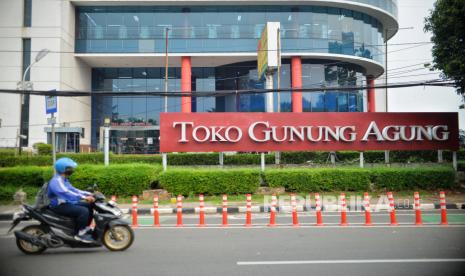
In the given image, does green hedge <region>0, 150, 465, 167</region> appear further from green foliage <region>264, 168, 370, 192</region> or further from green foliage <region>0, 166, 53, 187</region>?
green foliage <region>0, 166, 53, 187</region>

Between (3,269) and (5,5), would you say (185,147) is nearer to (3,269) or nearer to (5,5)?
(3,269)

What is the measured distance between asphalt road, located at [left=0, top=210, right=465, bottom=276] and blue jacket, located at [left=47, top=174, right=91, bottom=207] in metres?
0.97

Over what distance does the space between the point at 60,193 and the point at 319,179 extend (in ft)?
37.5

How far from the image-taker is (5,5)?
32812mm

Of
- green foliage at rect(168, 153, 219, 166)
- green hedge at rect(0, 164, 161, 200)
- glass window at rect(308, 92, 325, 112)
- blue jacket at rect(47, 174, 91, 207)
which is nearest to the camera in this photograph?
blue jacket at rect(47, 174, 91, 207)

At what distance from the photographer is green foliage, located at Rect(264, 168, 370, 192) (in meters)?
16.4

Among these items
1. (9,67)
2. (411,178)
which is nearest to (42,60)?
(9,67)

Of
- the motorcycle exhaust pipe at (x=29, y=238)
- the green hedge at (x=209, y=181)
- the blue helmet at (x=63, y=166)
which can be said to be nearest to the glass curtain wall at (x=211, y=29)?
the green hedge at (x=209, y=181)

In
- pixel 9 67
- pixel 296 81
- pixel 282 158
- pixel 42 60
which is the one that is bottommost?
pixel 282 158

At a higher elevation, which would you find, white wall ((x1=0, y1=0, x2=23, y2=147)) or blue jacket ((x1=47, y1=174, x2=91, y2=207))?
white wall ((x1=0, y1=0, x2=23, y2=147))

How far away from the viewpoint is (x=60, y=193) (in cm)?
705

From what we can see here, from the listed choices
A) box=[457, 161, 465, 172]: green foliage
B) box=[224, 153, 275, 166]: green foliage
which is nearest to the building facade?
box=[224, 153, 275, 166]: green foliage

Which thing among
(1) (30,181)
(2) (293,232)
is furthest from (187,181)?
(2) (293,232)

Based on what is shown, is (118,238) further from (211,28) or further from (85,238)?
(211,28)
